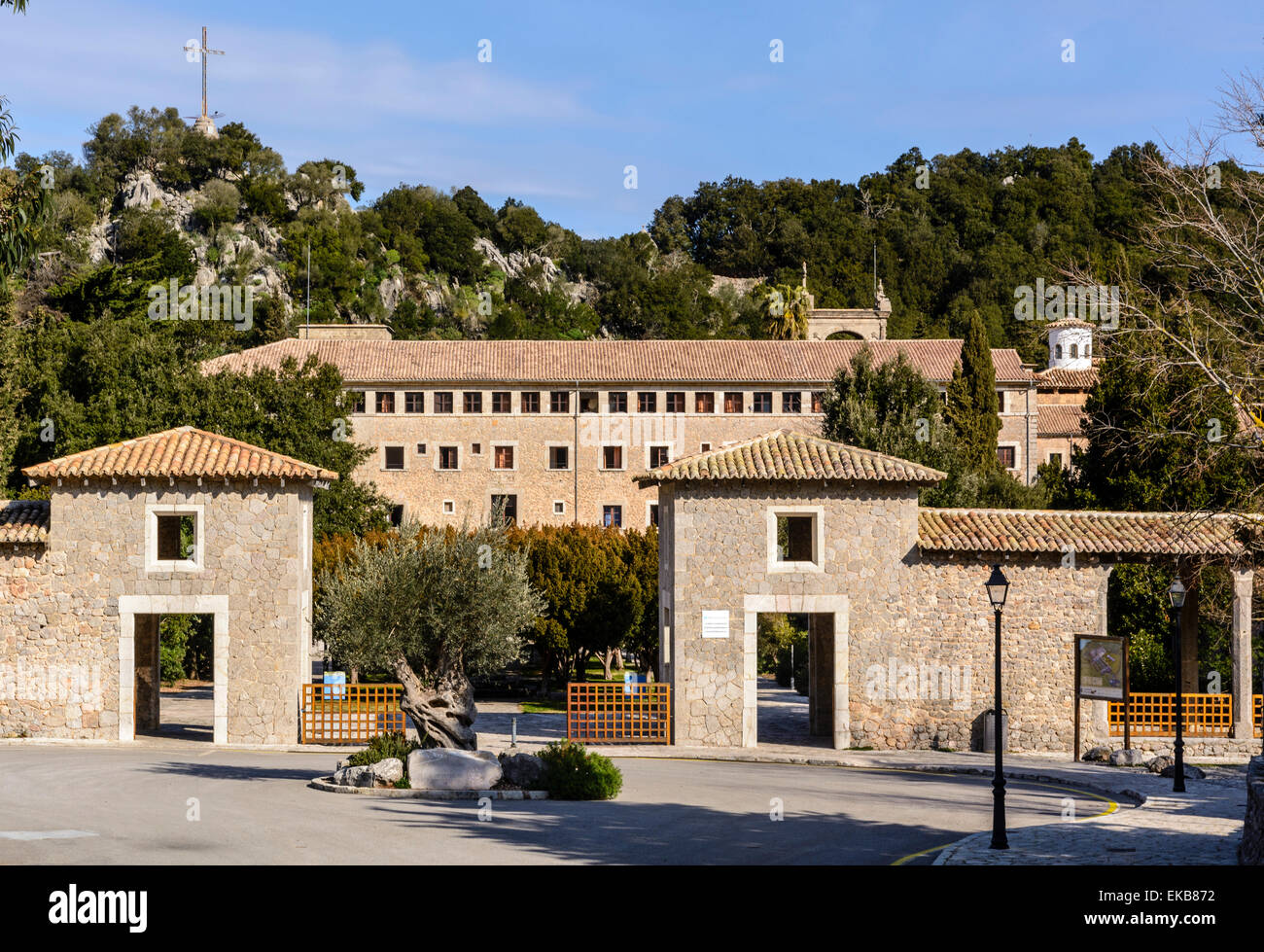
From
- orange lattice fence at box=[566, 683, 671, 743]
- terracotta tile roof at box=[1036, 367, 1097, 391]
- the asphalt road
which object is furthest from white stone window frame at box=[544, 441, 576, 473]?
the asphalt road

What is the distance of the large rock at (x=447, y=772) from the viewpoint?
1830 cm

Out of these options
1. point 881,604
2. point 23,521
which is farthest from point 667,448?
point 23,521

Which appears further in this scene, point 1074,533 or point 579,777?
point 1074,533

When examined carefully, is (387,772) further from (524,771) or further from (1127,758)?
(1127,758)

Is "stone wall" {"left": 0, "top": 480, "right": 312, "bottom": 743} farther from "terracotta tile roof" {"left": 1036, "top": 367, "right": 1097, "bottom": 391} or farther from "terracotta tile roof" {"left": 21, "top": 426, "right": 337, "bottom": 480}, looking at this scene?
"terracotta tile roof" {"left": 1036, "top": 367, "right": 1097, "bottom": 391}

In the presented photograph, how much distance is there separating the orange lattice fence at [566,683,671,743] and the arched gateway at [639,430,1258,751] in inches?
14.0

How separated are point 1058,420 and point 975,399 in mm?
14734

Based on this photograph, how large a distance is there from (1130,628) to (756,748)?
14.2 metres

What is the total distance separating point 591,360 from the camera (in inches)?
2427

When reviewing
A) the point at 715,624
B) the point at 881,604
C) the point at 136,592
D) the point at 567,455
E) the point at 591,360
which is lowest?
the point at 715,624

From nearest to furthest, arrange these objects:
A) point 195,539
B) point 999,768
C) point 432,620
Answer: point 999,768 < point 432,620 < point 195,539

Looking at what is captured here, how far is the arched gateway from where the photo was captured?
2478 cm
